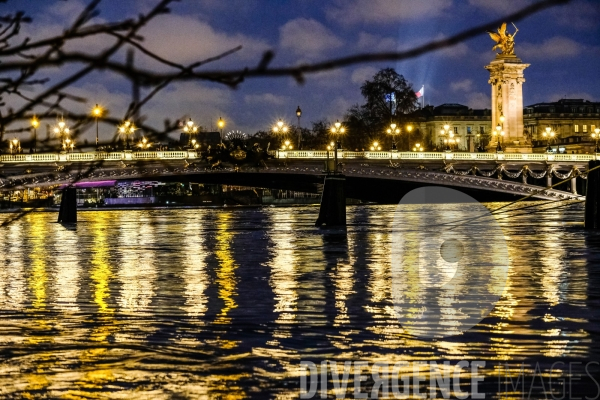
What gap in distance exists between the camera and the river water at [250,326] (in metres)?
8.12

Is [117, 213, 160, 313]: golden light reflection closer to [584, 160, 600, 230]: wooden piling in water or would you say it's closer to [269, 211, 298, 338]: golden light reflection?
[269, 211, 298, 338]: golden light reflection

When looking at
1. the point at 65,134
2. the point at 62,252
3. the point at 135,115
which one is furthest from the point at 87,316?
the point at 62,252

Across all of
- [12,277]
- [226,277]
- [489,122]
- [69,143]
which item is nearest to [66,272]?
[12,277]

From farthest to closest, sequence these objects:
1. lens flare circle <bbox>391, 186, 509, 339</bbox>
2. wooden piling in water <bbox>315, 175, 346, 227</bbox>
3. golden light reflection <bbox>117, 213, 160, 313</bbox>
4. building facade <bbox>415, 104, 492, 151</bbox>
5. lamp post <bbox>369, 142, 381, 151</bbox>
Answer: building facade <bbox>415, 104, 492, 151</bbox>
lamp post <bbox>369, 142, 381, 151</bbox>
wooden piling in water <bbox>315, 175, 346, 227</bbox>
golden light reflection <bbox>117, 213, 160, 313</bbox>
lens flare circle <bbox>391, 186, 509, 339</bbox>

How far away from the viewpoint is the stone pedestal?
337 ft

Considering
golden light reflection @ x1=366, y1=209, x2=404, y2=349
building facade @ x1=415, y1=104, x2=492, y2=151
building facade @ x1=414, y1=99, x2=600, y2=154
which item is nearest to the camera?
golden light reflection @ x1=366, y1=209, x2=404, y2=349

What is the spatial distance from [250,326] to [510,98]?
95.3 metres

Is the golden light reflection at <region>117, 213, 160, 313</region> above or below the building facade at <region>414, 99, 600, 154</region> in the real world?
below

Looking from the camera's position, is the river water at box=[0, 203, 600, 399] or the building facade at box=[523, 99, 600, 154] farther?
the building facade at box=[523, 99, 600, 154]

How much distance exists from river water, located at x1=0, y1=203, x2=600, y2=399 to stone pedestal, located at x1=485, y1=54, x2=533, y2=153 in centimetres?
8143

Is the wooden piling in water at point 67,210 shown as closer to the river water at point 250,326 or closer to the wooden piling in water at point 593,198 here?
the wooden piling in water at point 593,198

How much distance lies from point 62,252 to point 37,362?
1740 centimetres

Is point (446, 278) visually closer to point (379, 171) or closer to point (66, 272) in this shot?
point (66, 272)

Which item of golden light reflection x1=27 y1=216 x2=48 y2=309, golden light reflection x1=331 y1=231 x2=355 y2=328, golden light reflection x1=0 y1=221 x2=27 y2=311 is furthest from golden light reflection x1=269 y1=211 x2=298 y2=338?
golden light reflection x1=0 y1=221 x2=27 y2=311
